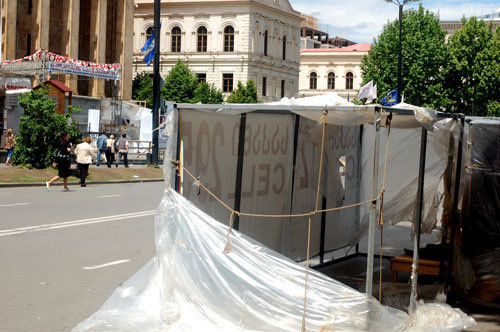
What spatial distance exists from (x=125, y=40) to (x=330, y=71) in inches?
2016

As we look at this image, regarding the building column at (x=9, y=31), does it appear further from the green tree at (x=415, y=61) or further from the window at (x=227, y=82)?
the window at (x=227, y=82)

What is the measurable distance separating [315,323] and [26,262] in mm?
4923

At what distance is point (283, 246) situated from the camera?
895 cm

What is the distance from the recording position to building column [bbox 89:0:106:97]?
58.8 meters

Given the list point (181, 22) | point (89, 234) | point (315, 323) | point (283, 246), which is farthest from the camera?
point (181, 22)

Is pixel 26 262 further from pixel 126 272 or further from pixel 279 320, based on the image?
pixel 279 320

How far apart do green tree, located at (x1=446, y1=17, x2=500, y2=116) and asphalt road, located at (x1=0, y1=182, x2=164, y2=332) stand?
166 ft

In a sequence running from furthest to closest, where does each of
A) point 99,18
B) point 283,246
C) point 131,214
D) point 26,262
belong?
1. point 99,18
2. point 131,214
3. point 26,262
4. point 283,246

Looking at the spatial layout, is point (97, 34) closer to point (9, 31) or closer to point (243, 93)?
point (9, 31)

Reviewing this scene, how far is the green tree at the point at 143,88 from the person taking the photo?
71600 millimetres

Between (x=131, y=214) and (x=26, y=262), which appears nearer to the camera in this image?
(x=26, y=262)

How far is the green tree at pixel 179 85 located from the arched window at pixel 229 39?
10.2m

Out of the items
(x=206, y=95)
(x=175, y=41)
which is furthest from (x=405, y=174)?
(x=175, y=41)

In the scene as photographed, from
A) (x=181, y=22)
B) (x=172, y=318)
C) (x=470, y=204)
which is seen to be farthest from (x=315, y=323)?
(x=181, y=22)
